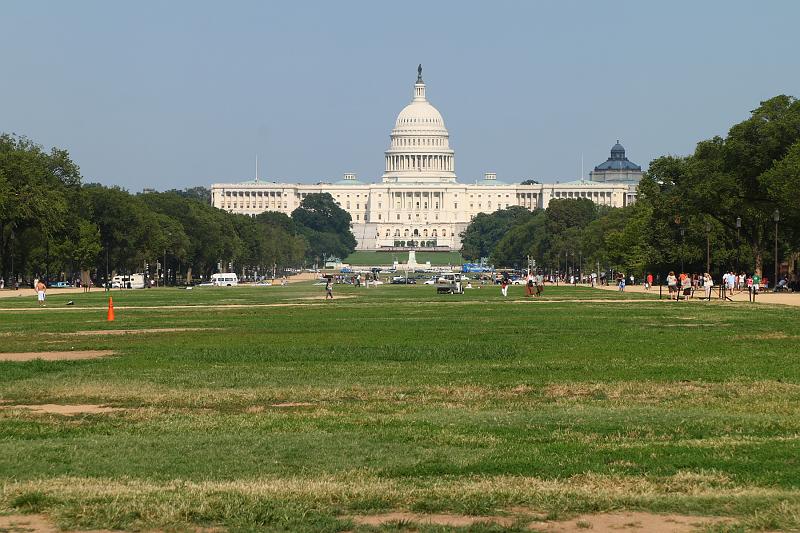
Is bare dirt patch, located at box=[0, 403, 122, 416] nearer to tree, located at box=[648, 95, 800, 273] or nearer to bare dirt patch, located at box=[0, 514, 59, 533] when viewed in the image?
bare dirt patch, located at box=[0, 514, 59, 533]

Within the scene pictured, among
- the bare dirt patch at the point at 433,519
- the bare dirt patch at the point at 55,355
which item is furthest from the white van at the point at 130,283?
the bare dirt patch at the point at 433,519

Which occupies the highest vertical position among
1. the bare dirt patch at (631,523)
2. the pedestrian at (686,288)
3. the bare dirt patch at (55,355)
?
the pedestrian at (686,288)

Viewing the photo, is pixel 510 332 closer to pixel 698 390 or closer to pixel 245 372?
Result: pixel 245 372

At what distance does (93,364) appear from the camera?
83.1 ft

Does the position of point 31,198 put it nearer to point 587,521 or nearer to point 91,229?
point 91,229

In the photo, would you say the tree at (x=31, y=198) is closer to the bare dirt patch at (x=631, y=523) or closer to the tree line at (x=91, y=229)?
the tree line at (x=91, y=229)

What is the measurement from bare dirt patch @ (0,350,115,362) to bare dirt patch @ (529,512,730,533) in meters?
17.3

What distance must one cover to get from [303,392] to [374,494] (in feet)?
27.8

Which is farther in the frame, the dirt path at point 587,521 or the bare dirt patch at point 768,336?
the bare dirt patch at point 768,336

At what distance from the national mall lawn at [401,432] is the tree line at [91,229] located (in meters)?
70.1

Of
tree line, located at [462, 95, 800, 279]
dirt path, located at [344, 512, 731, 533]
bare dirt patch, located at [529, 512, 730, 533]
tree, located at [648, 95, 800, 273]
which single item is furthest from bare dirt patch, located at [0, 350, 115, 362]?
tree, located at [648, 95, 800, 273]

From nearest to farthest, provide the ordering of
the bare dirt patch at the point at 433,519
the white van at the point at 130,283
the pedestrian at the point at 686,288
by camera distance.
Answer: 1. the bare dirt patch at the point at 433,519
2. the pedestrian at the point at 686,288
3. the white van at the point at 130,283

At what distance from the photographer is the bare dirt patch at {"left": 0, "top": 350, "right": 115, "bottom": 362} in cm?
2712

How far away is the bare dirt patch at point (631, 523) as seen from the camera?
10.4 m
